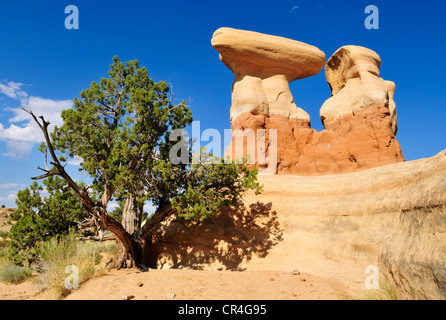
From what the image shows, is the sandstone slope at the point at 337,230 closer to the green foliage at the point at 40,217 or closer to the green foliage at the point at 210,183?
the green foliage at the point at 210,183

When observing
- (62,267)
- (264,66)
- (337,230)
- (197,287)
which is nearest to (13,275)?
(62,267)

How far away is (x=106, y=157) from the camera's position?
1220 centimetres

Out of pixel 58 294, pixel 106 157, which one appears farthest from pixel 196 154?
pixel 58 294

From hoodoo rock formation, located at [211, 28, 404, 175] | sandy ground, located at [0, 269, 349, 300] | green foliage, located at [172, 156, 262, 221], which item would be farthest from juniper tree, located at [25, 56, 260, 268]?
hoodoo rock formation, located at [211, 28, 404, 175]

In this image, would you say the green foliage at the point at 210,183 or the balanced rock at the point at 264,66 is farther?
the balanced rock at the point at 264,66

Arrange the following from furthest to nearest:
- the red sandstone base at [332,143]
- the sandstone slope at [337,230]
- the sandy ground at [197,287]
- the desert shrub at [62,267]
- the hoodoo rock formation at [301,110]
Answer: the hoodoo rock formation at [301,110] < the red sandstone base at [332,143] < the desert shrub at [62,267] < the sandy ground at [197,287] < the sandstone slope at [337,230]

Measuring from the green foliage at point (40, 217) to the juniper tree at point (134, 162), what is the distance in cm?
92

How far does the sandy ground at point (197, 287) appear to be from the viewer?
8.23m

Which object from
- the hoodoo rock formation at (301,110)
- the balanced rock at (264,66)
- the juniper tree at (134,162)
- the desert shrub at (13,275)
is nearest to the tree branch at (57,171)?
the juniper tree at (134,162)

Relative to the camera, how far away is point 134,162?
12.1 metres

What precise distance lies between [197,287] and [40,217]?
7820 millimetres

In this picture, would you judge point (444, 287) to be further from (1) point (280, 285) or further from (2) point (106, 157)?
(2) point (106, 157)

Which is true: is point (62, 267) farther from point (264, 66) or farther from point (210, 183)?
point (264, 66)
